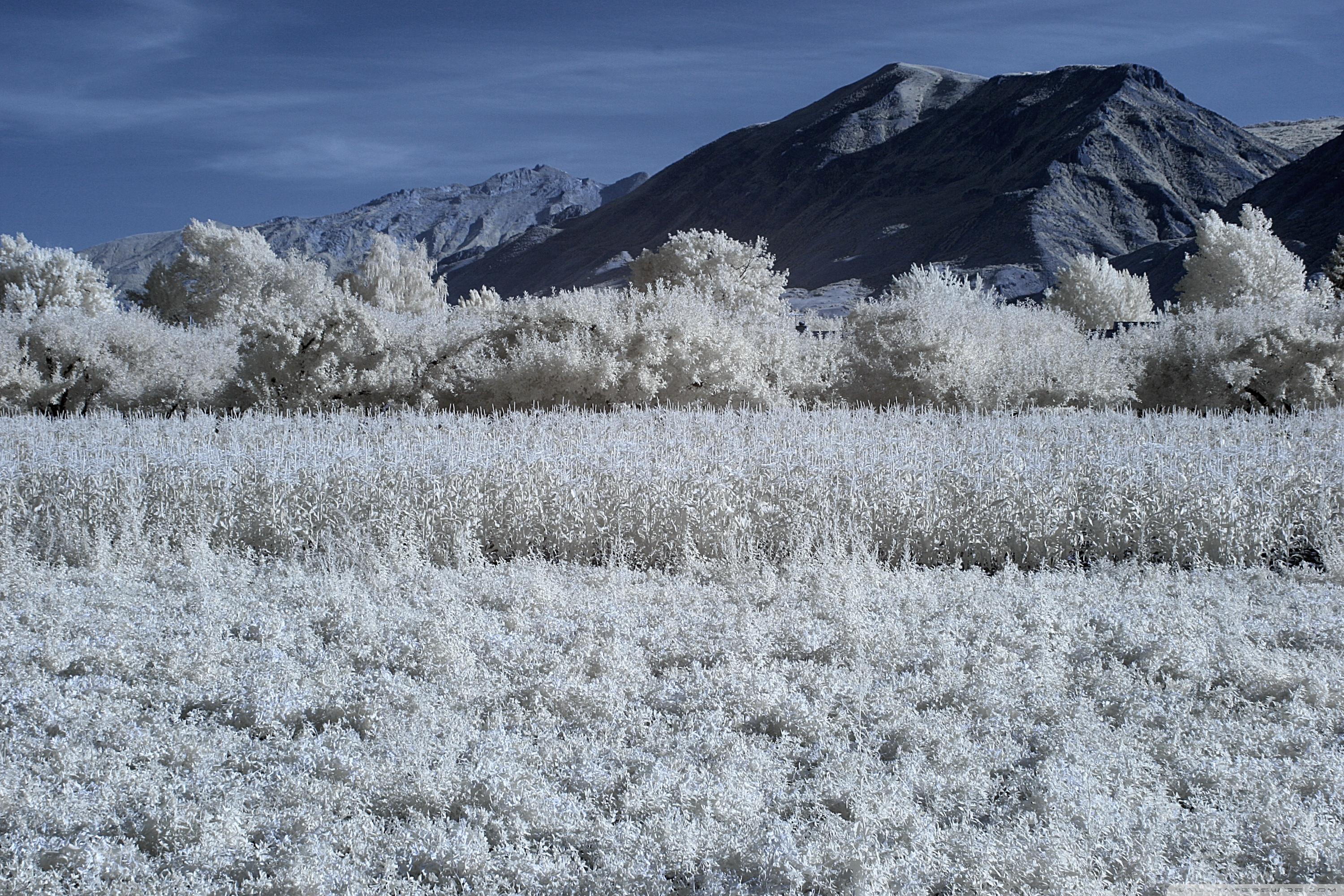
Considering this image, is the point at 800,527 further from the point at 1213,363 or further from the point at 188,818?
the point at 1213,363

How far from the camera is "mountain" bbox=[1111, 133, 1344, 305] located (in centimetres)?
5525

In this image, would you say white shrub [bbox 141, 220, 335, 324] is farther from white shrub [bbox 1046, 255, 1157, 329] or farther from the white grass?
the white grass

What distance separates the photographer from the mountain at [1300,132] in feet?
361

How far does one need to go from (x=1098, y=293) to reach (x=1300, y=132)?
4891 inches

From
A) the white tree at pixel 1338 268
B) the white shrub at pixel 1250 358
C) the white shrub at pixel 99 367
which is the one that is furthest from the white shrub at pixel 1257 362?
the white tree at pixel 1338 268

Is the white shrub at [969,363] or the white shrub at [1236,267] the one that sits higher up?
the white shrub at [1236,267]

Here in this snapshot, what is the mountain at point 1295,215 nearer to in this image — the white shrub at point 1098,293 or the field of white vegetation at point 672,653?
the white shrub at point 1098,293

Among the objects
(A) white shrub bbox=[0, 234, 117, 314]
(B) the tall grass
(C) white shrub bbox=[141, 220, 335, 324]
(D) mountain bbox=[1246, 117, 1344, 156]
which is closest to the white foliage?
(B) the tall grass

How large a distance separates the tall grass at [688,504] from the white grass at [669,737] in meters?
0.84

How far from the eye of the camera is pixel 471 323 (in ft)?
44.5

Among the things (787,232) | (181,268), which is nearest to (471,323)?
(181,268)

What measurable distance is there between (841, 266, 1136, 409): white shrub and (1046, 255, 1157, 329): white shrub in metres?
15.3

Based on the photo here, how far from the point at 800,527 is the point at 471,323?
8803 millimetres

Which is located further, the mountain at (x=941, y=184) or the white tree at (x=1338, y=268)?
the mountain at (x=941, y=184)
